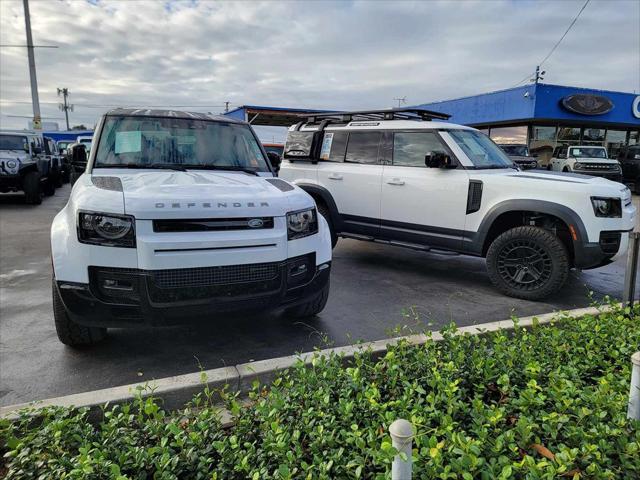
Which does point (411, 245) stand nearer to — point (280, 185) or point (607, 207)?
point (607, 207)

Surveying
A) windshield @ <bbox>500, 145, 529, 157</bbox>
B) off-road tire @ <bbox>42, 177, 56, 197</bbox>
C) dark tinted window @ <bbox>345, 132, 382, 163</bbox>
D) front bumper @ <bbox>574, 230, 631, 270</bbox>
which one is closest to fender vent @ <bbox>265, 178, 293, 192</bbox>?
dark tinted window @ <bbox>345, 132, 382, 163</bbox>

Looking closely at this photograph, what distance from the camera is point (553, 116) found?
Result: 77.1ft

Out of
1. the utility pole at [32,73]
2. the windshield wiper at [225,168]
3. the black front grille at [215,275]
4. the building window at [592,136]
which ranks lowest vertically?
the black front grille at [215,275]

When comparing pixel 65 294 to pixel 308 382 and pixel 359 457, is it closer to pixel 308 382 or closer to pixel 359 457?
pixel 308 382

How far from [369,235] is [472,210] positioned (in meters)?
1.55

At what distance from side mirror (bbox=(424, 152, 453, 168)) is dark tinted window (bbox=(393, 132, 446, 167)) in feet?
0.69

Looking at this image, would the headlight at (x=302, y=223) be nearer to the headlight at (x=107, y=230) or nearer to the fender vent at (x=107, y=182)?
the headlight at (x=107, y=230)

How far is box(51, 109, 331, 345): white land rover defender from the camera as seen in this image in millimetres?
3002

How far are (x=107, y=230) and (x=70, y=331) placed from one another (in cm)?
102

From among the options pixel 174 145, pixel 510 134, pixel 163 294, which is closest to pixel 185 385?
pixel 163 294

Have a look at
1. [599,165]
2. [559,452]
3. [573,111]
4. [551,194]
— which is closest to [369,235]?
[551,194]

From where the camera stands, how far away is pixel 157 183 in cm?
347

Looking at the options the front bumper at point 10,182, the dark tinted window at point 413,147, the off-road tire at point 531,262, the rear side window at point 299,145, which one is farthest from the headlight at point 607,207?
the front bumper at point 10,182

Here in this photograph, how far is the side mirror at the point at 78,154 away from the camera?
479 cm
